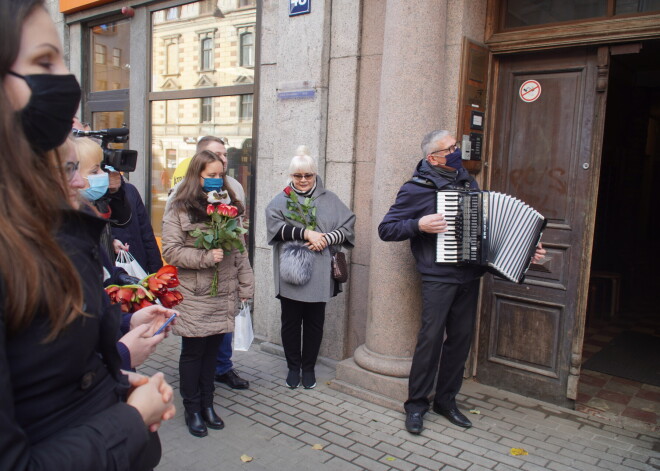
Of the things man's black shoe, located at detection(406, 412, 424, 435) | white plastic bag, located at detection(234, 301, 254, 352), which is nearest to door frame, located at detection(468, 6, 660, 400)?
man's black shoe, located at detection(406, 412, 424, 435)

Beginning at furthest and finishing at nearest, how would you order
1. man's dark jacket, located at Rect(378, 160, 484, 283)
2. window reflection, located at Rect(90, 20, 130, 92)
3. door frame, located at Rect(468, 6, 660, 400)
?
window reflection, located at Rect(90, 20, 130, 92) → door frame, located at Rect(468, 6, 660, 400) → man's dark jacket, located at Rect(378, 160, 484, 283)

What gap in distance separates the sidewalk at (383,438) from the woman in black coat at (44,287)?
2.60m

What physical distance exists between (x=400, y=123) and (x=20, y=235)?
3.74m

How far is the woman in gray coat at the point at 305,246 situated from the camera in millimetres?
4762

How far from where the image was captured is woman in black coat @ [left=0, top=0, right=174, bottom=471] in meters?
1.11

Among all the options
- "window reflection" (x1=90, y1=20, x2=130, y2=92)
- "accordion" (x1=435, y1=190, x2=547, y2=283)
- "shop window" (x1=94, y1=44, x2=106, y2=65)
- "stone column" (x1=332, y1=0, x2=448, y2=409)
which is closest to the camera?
"accordion" (x1=435, y1=190, x2=547, y2=283)

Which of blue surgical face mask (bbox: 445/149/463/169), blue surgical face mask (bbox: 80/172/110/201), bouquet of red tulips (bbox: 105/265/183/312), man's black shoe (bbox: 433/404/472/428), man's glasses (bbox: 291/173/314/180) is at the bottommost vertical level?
man's black shoe (bbox: 433/404/472/428)

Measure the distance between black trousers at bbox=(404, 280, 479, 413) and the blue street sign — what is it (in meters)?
2.96

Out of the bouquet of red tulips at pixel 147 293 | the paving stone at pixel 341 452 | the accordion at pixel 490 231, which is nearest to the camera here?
the bouquet of red tulips at pixel 147 293

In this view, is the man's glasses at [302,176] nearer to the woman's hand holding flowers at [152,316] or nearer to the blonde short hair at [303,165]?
the blonde short hair at [303,165]

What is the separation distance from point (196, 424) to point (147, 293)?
199 centimetres

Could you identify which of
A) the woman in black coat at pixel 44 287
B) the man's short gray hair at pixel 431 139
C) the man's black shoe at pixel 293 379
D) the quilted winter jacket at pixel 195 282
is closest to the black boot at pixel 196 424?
the quilted winter jacket at pixel 195 282

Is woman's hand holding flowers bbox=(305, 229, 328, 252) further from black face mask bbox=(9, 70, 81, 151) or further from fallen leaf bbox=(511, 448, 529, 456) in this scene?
black face mask bbox=(9, 70, 81, 151)

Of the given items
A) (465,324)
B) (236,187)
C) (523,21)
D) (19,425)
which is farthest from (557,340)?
(19,425)
